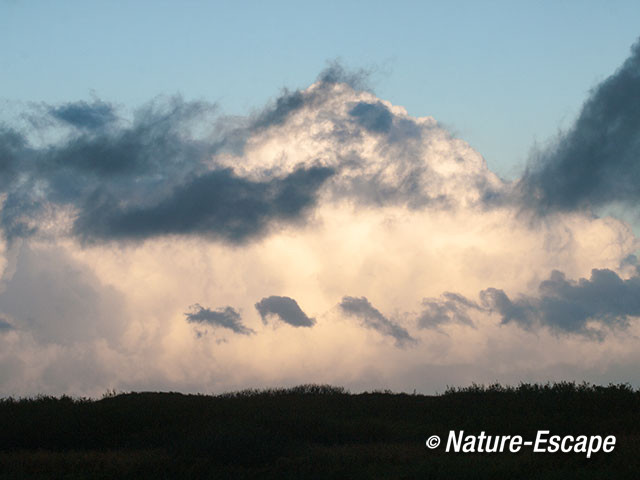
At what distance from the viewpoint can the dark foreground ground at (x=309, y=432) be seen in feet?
45.4

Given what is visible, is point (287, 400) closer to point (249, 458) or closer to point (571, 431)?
point (249, 458)

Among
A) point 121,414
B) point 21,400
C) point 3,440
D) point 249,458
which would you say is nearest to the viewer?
point 249,458

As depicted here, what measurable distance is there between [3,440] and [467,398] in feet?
47.0

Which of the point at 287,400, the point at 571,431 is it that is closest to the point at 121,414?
the point at 287,400

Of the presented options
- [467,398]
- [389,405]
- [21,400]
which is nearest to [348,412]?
[389,405]

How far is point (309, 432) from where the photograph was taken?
715 inches

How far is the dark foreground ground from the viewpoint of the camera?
45.4ft

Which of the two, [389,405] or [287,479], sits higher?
[389,405]

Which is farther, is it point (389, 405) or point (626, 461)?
point (389, 405)

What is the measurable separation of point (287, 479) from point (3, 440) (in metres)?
9.58

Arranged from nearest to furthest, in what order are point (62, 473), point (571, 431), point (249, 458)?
point (62, 473) → point (249, 458) → point (571, 431)

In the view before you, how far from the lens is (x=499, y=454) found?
15.5m

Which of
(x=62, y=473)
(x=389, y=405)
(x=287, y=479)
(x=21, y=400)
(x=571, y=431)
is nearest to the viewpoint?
(x=287, y=479)

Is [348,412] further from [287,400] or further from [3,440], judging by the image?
[3,440]
